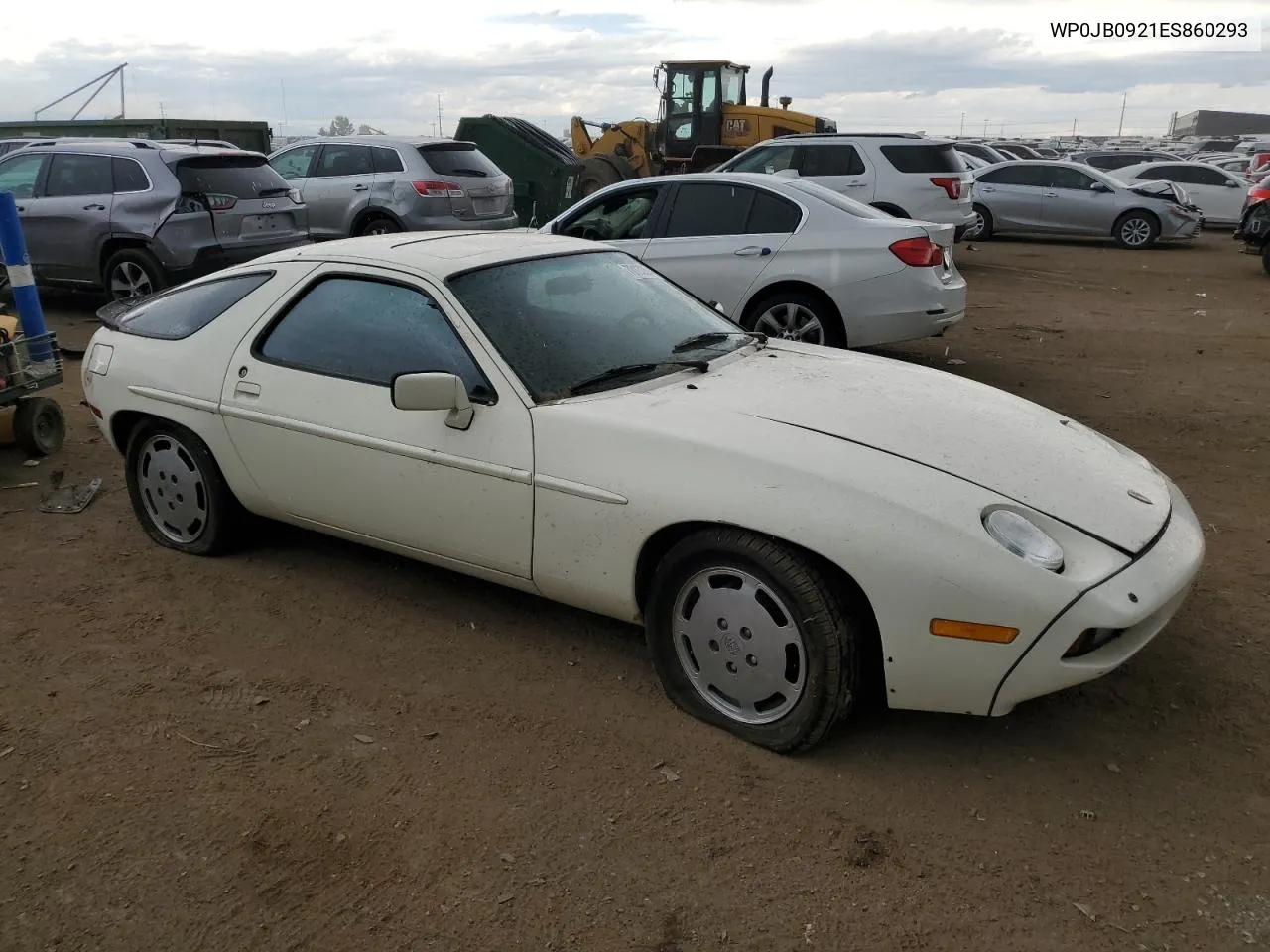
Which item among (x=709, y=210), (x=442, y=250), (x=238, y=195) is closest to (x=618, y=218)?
(x=709, y=210)

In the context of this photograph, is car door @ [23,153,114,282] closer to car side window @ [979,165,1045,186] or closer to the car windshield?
the car windshield

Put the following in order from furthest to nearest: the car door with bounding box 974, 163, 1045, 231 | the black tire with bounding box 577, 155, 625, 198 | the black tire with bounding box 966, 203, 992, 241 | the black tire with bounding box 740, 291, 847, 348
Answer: the black tire with bounding box 966, 203, 992, 241, the car door with bounding box 974, 163, 1045, 231, the black tire with bounding box 577, 155, 625, 198, the black tire with bounding box 740, 291, 847, 348

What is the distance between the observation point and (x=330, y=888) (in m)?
2.66

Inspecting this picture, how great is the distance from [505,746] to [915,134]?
12.5 metres

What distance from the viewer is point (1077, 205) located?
18.5 m

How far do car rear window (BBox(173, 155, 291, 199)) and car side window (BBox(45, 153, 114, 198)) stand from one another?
0.78m

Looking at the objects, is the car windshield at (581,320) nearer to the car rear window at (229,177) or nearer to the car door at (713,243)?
the car door at (713,243)

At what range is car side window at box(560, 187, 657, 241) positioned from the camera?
812cm

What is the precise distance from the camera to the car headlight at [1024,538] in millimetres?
2820

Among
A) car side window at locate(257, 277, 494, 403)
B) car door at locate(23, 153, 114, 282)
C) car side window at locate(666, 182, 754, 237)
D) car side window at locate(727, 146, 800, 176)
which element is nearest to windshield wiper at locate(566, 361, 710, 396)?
car side window at locate(257, 277, 494, 403)

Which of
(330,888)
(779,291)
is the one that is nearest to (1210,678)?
(330,888)

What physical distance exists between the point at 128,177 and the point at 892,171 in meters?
8.85

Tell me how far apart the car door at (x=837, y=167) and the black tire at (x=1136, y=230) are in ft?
24.8

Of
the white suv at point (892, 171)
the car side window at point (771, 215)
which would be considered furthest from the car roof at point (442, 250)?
the white suv at point (892, 171)
